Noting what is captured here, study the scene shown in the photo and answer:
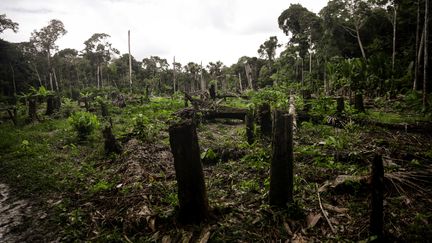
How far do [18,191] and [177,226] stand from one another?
4083mm

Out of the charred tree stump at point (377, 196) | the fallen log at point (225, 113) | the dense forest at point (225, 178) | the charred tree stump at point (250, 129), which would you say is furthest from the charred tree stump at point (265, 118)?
the charred tree stump at point (377, 196)

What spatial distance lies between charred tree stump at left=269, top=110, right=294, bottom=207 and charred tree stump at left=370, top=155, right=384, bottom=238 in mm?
1036

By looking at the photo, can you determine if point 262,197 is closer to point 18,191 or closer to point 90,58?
point 18,191

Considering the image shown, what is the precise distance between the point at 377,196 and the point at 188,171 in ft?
6.78

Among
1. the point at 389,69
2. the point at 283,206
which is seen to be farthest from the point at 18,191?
the point at 389,69

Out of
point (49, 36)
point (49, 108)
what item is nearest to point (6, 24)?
point (49, 36)

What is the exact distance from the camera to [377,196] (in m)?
2.70

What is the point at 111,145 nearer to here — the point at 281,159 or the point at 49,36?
the point at 281,159

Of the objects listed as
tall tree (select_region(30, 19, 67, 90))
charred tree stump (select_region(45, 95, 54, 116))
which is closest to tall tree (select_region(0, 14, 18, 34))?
tall tree (select_region(30, 19, 67, 90))

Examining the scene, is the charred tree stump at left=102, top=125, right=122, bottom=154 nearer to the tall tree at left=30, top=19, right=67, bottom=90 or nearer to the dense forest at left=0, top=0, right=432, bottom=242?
the dense forest at left=0, top=0, right=432, bottom=242

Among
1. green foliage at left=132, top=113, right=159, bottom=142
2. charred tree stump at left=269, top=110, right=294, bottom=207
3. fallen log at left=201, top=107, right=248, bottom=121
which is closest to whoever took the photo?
charred tree stump at left=269, top=110, right=294, bottom=207

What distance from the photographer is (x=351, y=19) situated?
86.2 feet

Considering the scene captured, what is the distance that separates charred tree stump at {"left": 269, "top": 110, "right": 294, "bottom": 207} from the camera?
3518mm

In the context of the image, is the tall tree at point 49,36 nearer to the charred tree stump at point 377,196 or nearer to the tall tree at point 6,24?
the tall tree at point 6,24
